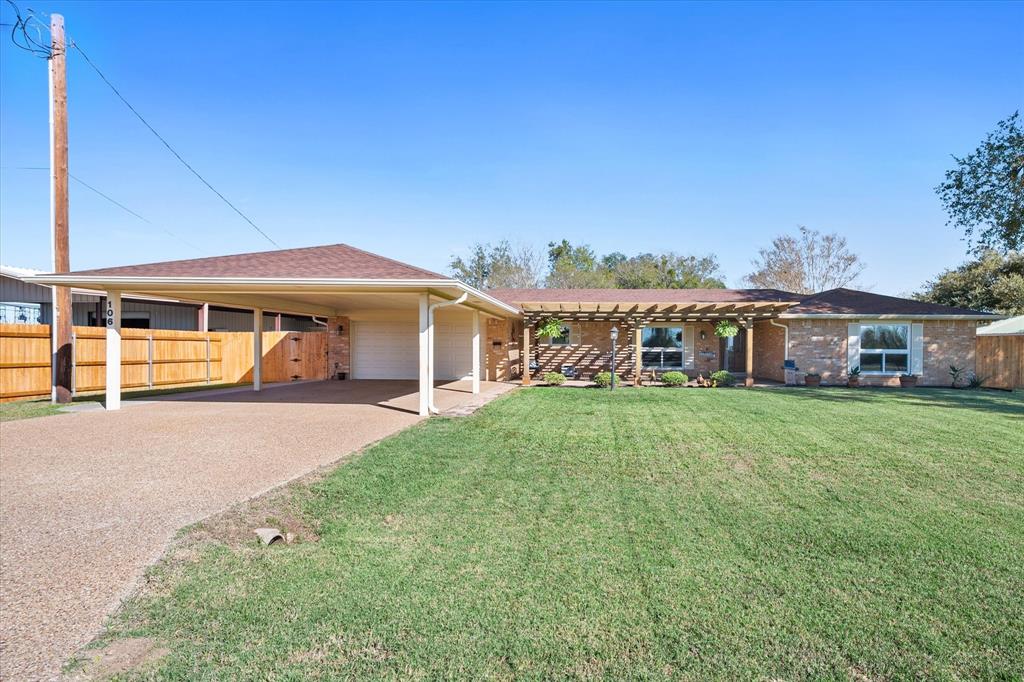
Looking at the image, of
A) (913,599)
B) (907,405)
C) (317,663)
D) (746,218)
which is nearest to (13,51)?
(317,663)

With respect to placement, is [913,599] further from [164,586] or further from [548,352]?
[548,352]

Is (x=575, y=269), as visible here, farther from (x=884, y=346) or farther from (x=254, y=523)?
(x=254, y=523)

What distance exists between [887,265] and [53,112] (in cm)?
3812

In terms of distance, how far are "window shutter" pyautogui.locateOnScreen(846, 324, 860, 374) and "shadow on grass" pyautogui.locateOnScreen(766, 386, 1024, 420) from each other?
1.31 meters

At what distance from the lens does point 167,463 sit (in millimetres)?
6254

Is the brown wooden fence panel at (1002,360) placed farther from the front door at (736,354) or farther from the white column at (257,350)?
the white column at (257,350)

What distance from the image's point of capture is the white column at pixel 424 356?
9.84 metres

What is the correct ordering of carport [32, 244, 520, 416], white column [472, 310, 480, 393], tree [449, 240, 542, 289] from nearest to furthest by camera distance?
carport [32, 244, 520, 416] < white column [472, 310, 480, 393] < tree [449, 240, 542, 289]

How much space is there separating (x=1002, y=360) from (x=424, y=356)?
1833cm

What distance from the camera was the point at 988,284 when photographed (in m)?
26.2

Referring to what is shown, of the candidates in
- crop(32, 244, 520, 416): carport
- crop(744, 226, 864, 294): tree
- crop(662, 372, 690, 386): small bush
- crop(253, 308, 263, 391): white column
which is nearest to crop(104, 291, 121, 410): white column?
crop(32, 244, 520, 416): carport

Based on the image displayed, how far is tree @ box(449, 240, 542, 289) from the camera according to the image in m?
39.2

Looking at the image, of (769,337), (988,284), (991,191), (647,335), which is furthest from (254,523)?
(988,284)

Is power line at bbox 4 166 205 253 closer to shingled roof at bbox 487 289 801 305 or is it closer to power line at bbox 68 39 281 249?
power line at bbox 68 39 281 249
